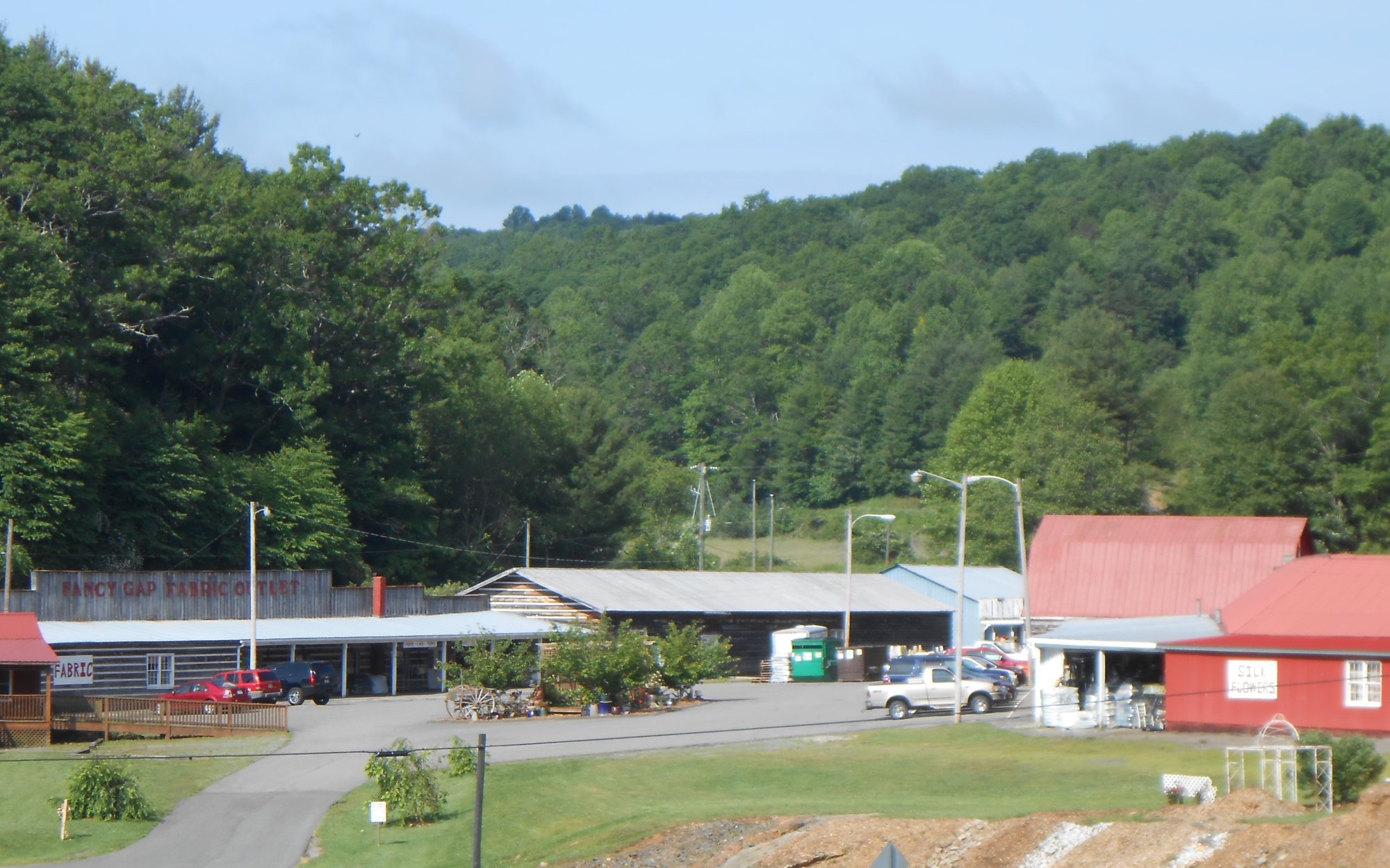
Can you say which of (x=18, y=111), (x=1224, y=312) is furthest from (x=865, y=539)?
(x=18, y=111)

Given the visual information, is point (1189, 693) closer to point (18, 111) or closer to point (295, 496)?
point (295, 496)

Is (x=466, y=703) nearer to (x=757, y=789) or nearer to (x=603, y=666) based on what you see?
(x=603, y=666)

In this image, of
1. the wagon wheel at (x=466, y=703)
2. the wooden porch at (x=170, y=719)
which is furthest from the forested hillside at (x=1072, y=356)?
the wooden porch at (x=170, y=719)

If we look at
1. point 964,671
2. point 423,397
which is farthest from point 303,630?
point 423,397

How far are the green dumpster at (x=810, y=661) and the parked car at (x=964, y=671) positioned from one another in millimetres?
7537

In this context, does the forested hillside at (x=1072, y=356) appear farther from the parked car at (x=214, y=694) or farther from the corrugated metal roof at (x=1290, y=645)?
the parked car at (x=214, y=694)

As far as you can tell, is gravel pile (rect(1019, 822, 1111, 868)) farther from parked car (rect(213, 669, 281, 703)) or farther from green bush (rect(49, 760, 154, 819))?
parked car (rect(213, 669, 281, 703))

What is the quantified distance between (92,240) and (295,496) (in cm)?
1394

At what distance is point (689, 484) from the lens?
5285 inches

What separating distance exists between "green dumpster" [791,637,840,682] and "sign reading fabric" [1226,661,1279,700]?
26.0 meters

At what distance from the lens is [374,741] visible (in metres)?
40.0

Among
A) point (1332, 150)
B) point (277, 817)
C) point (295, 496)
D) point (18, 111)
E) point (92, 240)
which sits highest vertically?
point (1332, 150)

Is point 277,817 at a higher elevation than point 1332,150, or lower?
lower

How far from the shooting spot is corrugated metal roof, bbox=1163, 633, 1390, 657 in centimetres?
3788
